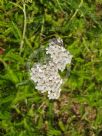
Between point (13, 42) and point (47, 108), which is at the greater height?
point (13, 42)

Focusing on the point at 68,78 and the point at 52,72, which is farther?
the point at 68,78

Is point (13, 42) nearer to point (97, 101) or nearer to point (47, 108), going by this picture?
point (47, 108)

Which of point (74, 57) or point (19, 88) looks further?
point (74, 57)

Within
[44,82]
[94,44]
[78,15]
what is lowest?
[44,82]

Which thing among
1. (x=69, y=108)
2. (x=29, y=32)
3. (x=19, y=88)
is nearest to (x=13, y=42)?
(x=29, y=32)
